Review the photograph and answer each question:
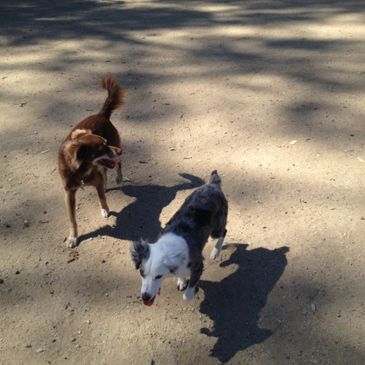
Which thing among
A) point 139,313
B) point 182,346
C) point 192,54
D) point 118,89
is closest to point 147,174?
point 118,89

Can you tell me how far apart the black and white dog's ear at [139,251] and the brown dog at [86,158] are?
51.3 inches

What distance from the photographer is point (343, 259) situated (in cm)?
418

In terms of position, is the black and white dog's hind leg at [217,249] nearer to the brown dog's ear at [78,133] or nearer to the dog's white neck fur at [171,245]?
the dog's white neck fur at [171,245]

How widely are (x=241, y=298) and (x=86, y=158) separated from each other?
2.07 m

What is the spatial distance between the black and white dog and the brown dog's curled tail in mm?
1643

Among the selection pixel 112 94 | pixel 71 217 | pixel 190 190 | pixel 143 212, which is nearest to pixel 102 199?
pixel 71 217

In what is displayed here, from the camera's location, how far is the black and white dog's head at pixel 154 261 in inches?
124

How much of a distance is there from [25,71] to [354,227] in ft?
22.9

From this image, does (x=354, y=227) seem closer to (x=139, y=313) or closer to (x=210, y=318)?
(x=210, y=318)

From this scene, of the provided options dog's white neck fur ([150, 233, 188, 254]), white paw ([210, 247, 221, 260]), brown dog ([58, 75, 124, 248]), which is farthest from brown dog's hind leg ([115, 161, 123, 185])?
dog's white neck fur ([150, 233, 188, 254])

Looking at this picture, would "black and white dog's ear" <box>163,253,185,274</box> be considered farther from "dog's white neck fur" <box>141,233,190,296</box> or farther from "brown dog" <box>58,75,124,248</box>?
"brown dog" <box>58,75,124,248</box>

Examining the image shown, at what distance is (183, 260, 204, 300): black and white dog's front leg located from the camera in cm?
354

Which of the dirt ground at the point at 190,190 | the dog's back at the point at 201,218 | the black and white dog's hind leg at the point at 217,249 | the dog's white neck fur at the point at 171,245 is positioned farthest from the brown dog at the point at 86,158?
the black and white dog's hind leg at the point at 217,249

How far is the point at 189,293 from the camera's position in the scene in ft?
12.1
